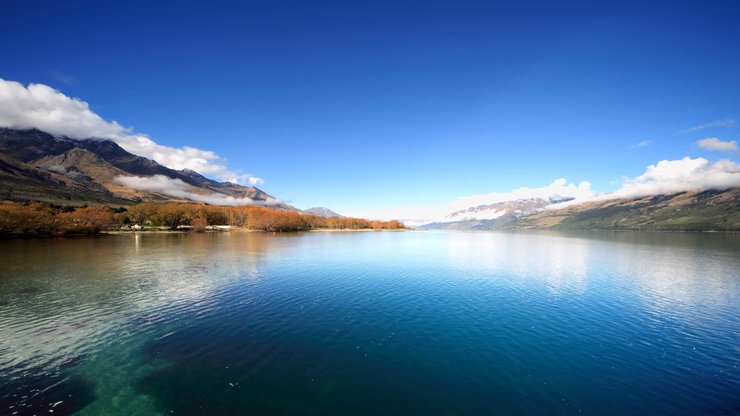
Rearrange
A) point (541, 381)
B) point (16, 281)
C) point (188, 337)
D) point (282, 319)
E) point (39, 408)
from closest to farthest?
point (39, 408) < point (541, 381) < point (188, 337) < point (282, 319) < point (16, 281)

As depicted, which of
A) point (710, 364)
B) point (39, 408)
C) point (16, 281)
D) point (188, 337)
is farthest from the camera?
point (16, 281)

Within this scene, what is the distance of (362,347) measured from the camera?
2556 cm

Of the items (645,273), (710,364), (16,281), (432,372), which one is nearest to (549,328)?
(710,364)

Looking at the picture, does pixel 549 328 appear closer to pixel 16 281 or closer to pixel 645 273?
pixel 645 273

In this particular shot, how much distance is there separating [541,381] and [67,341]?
36.6 metres

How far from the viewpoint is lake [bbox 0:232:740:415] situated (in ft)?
59.2

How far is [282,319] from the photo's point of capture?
31.8 meters

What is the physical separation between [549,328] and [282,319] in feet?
87.2

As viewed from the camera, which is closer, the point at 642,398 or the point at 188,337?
the point at 642,398

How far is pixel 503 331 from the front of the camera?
29.7 m

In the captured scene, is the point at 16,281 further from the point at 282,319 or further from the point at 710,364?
the point at 710,364

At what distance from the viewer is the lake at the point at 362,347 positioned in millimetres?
18047

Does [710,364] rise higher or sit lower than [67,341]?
lower

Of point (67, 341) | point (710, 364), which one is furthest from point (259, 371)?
point (710, 364)
